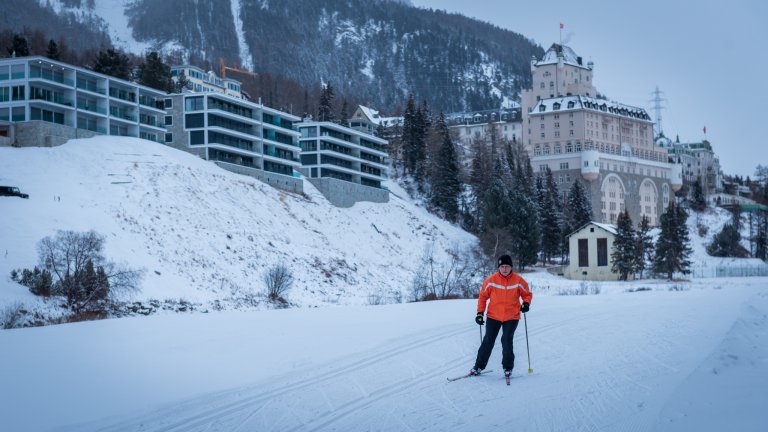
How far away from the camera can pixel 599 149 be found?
465 ft

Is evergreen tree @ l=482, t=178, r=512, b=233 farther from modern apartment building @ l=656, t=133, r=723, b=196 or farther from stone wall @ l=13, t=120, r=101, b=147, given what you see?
modern apartment building @ l=656, t=133, r=723, b=196

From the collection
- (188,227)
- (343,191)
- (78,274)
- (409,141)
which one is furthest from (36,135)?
(409,141)

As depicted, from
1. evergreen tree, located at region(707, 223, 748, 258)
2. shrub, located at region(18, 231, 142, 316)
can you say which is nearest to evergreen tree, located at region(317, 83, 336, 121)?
evergreen tree, located at region(707, 223, 748, 258)

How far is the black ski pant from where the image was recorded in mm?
13250

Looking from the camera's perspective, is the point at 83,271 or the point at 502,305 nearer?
the point at 502,305

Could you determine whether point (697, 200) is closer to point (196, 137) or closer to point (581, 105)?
point (581, 105)

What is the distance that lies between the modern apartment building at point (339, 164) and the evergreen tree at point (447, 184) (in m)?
6.93

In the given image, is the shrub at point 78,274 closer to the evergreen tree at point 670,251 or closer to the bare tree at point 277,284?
the bare tree at point 277,284

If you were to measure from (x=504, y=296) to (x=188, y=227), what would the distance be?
46185 millimetres

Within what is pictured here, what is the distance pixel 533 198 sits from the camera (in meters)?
104

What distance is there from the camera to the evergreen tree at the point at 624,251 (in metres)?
78.0

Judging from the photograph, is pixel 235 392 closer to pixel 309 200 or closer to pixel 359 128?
pixel 309 200

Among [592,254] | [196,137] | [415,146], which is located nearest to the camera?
[196,137]

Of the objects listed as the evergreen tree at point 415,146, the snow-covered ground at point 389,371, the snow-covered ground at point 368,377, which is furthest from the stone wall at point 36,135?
the evergreen tree at point 415,146
